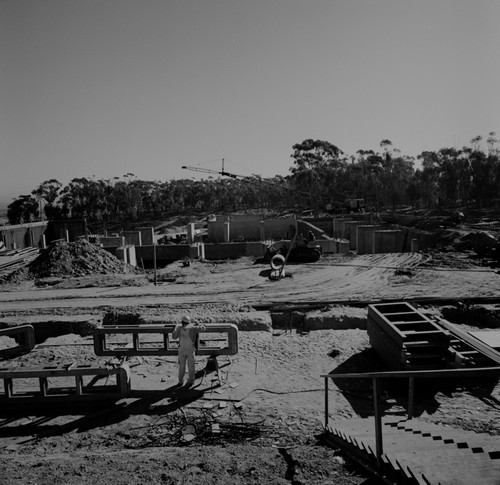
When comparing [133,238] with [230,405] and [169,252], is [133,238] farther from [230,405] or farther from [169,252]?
[230,405]

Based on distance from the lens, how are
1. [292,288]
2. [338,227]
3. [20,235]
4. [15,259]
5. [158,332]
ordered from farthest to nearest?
[20,235] → [338,227] → [15,259] → [292,288] → [158,332]

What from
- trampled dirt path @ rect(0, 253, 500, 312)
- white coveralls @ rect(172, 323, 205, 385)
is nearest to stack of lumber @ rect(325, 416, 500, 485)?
white coveralls @ rect(172, 323, 205, 385)

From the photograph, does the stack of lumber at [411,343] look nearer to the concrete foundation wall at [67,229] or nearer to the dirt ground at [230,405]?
the dirt ground at [230,405]

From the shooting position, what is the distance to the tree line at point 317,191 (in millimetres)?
63406

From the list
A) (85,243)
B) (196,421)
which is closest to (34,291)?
(85,243)

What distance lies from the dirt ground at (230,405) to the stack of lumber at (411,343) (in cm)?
46

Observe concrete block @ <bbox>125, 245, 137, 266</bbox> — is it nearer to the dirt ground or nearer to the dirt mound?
the dirt mound

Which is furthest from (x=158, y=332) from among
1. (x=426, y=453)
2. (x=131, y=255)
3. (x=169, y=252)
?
(x=169, y=252)

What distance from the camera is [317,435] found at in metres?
6.45

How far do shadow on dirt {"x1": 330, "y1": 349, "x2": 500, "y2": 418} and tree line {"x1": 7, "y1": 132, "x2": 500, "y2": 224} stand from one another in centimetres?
5653

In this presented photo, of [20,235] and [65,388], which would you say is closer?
[65,388]

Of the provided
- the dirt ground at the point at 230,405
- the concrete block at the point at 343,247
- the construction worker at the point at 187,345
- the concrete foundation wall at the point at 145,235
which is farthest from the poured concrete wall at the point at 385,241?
the construction worker at the point at 187,345

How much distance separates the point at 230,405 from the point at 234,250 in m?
23.1

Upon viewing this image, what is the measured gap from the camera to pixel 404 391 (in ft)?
28.0
